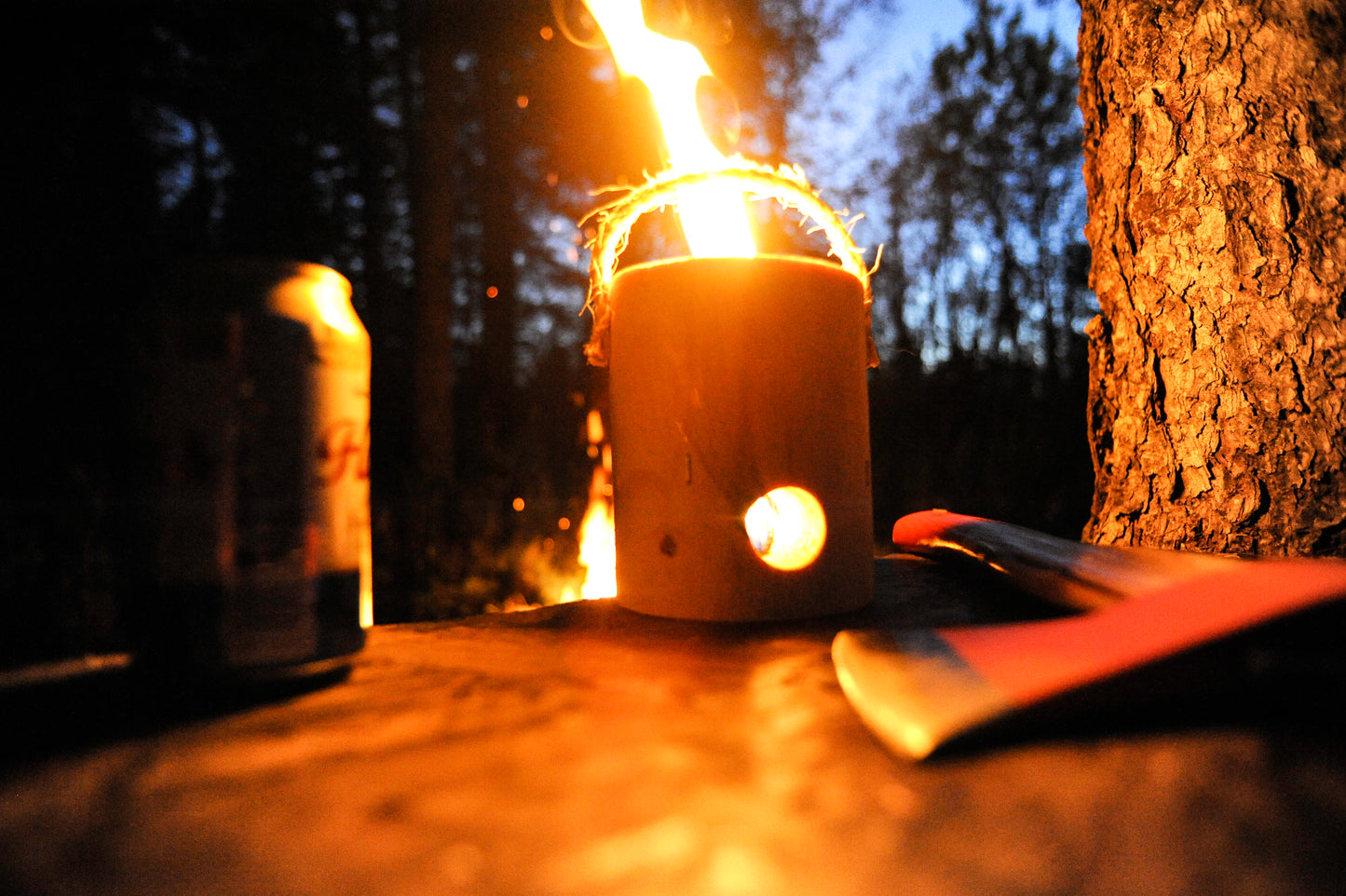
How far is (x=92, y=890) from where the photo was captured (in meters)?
0.30

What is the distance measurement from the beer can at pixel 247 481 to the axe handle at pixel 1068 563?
0.66m

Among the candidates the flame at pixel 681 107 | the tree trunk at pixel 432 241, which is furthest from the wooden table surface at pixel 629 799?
the tree trunk at pixel 432 241

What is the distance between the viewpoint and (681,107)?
1.02m

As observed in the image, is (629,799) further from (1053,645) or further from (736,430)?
(736,430)

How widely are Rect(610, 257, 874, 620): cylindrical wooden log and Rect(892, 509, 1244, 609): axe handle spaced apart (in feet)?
0.58

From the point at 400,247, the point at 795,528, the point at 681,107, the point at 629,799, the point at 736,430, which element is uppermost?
the point at 400,247

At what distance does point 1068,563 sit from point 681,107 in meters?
0.79

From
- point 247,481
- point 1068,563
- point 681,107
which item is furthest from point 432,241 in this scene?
point 1068,563

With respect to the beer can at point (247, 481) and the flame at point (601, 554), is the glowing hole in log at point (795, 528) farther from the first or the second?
the beer can at point (247, 481)

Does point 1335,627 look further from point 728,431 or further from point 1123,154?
point 1123,154

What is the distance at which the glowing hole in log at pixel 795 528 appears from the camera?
84cm

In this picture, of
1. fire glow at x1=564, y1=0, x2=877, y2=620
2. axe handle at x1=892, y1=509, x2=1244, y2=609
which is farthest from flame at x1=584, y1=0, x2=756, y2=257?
axe handle at x1=892, y1=509, x2=1244, y2=609

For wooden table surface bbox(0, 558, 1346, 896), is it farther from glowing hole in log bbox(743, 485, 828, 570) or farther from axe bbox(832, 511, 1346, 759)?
glowing hole in log bbox(743, 485, 828, 570)

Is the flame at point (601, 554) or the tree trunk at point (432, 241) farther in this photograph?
the tree trunk at point (432, 241)
